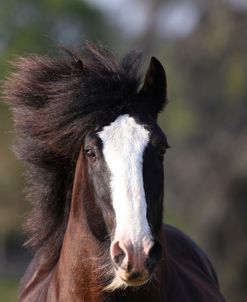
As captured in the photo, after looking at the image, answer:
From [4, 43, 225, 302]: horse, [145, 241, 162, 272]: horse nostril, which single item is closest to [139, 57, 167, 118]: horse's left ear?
[4, 43, 225, 302]: horse

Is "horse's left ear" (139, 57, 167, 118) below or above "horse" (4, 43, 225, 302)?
above

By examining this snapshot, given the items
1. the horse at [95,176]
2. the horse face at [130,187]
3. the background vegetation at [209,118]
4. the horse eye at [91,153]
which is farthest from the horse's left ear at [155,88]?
the background vegetation at [209,118]

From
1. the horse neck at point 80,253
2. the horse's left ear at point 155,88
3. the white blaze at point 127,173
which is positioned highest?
the horse's left ear at point 155,88

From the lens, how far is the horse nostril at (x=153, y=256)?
14.6ft

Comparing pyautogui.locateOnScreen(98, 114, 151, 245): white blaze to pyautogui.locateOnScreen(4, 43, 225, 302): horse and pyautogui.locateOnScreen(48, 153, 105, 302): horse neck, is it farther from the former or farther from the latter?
pyautogui.locateOnScreen(48, 153, 105, 302): horse neck

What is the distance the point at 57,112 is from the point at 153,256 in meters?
1.14

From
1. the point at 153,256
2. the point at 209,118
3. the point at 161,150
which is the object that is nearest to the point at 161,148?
the point at 161,150

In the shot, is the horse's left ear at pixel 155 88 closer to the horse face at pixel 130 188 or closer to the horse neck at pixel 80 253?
the horse face at pixel 130 188

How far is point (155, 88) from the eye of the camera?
540cm

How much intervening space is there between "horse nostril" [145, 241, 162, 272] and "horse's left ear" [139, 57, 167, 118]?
1008mm

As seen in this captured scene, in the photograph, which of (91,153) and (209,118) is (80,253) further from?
(209,118)

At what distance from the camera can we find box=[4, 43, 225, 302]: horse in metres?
4.64

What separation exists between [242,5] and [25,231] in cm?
1878

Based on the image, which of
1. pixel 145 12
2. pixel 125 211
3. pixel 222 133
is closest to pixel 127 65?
pixel 125 211
